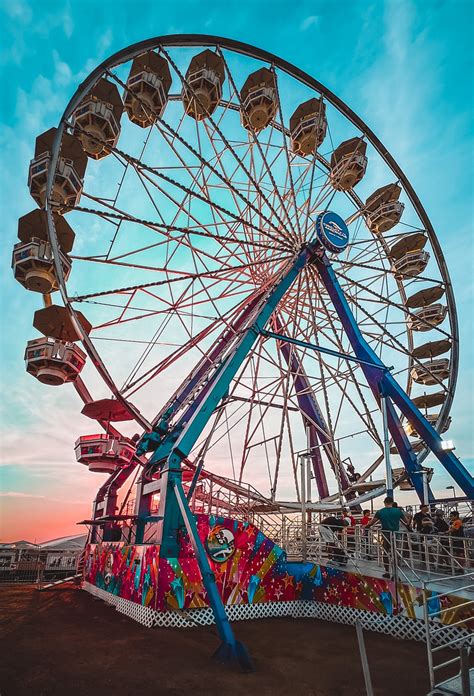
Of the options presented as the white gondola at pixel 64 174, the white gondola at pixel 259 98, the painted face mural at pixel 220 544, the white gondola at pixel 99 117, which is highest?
the white gondola at pixel 259 98

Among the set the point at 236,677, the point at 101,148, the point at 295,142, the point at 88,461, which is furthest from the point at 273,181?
the point at 236,677

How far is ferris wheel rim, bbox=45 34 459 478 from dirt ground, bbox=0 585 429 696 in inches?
248

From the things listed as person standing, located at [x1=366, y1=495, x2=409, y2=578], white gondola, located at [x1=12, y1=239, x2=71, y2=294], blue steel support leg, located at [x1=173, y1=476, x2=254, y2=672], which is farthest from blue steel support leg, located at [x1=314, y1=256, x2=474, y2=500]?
white gondola, located at [x1=12, y1=239, x2=71, y2=294]

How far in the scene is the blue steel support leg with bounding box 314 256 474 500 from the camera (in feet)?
40.6

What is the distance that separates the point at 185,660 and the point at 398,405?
8.91m

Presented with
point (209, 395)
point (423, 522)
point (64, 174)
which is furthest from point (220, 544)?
point (64, 174)

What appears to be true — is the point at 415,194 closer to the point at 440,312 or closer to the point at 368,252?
the point at 368,252

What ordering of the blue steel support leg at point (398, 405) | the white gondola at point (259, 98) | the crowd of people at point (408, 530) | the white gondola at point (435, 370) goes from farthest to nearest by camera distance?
the white gondola at point (435, 370), the white gondola at point (259, 98), the blue steel support leg at point (398, 405), the crowd of people at point (408, 530)

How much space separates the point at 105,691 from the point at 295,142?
1575 centimetres

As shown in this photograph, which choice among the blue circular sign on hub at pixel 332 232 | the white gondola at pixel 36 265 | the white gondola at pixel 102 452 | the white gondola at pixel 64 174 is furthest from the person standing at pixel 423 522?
Answer: the white gondola at pixel 64 174

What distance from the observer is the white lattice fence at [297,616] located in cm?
743

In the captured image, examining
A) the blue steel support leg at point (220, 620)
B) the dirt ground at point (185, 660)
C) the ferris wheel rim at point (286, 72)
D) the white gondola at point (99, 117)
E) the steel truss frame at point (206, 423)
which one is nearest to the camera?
the dirt ground at point (185, 660)

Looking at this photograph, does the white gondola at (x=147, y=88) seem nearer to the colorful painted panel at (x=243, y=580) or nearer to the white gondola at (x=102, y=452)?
the white gondola at (x=102, y=452)

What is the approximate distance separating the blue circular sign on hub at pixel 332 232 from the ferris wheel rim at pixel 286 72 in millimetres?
4203
